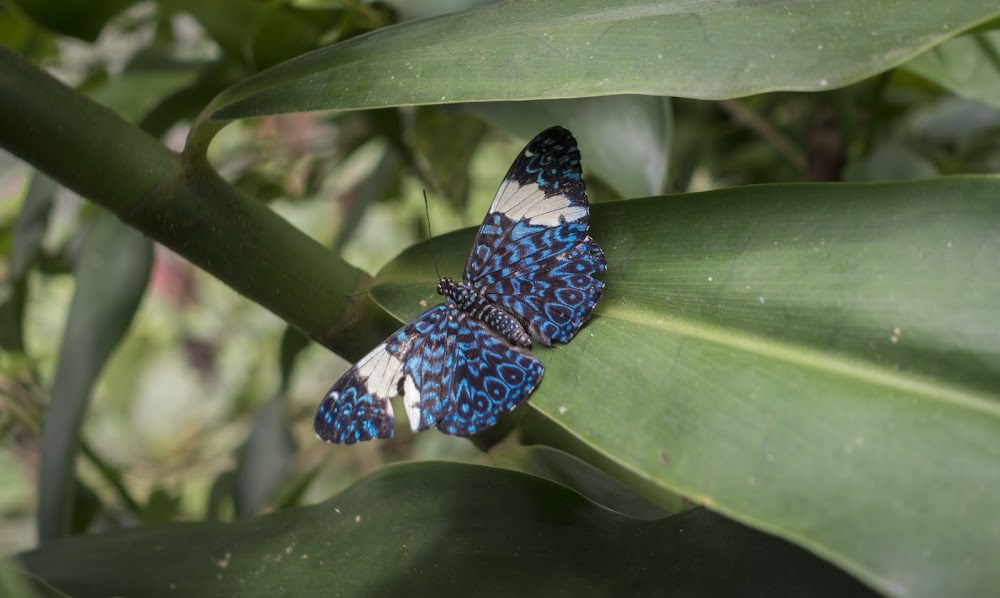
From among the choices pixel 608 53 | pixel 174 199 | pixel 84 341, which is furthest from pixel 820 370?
pixel 84 341

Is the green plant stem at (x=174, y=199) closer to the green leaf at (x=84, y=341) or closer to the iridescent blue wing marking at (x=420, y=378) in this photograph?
the iridescent blue wing marking at (x=420, y=378)

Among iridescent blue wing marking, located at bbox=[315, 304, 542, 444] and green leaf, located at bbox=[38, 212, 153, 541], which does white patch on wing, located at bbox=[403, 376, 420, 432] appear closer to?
iridescent blue wing marking, located at bbox=[315, 304, 542, 444]

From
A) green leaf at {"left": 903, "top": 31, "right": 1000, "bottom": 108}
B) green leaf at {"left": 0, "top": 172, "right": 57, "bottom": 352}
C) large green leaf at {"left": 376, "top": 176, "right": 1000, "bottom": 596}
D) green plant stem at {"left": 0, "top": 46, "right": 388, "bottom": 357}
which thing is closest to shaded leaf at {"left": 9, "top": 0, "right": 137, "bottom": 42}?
green leaf at {"left": 0, "top": 172, "right": 57, "bottom": 352}

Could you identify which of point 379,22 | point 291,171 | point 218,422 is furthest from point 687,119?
point 218,422

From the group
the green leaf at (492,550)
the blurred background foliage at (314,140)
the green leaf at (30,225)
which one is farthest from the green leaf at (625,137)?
the green leaf at (30,225)

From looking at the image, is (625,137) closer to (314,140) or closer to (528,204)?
(528,204)

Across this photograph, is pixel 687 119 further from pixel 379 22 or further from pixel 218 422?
pixel 218 422
